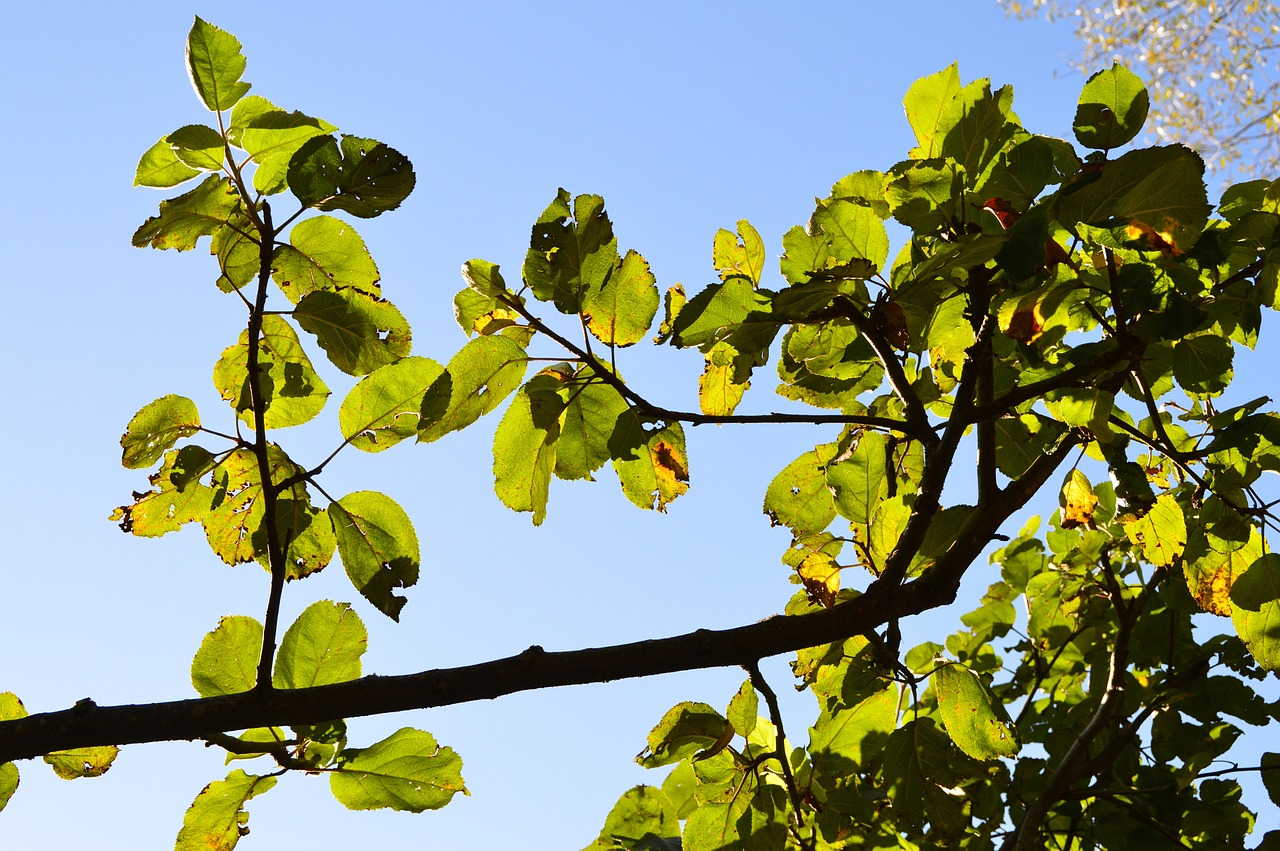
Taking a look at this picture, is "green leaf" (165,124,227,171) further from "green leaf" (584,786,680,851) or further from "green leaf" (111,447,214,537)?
"green leaf" (584,786,680,851)

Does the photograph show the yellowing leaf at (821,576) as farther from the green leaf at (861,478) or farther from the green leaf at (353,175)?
the green leaf at (353,175)

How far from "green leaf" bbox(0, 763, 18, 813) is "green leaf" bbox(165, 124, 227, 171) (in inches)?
28.6

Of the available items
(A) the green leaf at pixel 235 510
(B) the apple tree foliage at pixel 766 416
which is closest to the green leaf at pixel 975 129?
(B) the apple tree foliage at pixel 766 416

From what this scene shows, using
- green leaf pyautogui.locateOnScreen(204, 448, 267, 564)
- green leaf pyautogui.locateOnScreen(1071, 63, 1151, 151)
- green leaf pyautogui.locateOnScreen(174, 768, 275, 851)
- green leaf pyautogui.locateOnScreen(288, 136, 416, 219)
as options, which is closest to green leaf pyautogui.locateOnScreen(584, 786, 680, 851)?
green leaf pyautogui.locateOnScreen(174, 768, 275, 851)

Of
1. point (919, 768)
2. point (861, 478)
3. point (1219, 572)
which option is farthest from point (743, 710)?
point (1219, 572)

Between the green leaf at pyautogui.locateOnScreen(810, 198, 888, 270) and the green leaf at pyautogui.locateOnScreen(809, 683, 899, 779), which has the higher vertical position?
the green leaf at pyautogui.locateOnScreen(810, 198, 888, 270)

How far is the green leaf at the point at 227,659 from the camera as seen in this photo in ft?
3.86

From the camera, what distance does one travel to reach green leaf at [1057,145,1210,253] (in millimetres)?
1012

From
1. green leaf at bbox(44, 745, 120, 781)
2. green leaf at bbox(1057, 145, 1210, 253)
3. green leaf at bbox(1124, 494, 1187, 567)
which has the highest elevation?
green leaf at bbox(1057, 145, 1210, 253)

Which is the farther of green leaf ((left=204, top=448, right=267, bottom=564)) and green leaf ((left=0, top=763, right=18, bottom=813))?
green leaf ((left=204, top=448, right=267, bottom=564))

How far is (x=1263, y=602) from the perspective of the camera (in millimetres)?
1305

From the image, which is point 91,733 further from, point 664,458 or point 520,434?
point 664,458

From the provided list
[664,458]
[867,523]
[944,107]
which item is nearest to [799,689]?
[867,523]

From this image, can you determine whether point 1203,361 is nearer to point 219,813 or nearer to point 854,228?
point 854,228
